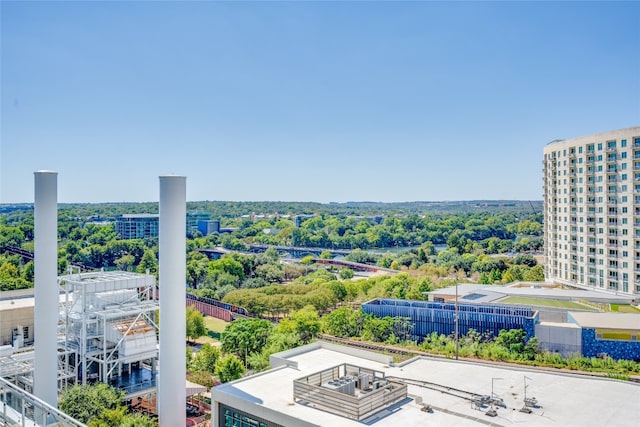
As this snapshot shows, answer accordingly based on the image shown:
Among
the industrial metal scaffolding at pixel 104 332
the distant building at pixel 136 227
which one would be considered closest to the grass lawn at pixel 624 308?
the industrial metal scaffolding at pixel 104 332

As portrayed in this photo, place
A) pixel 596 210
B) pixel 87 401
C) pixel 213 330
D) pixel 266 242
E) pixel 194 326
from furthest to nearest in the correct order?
1. pixel 266 242
2. pixel 596 210
3. pixel 213 330
4. pixel 194 326
5. pixel 87 401

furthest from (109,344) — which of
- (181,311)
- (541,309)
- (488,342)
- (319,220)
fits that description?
(319,220)

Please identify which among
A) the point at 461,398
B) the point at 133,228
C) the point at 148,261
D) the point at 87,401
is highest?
the point at 133,228

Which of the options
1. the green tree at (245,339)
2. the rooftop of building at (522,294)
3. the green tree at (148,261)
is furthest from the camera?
the green tree at (148,261)

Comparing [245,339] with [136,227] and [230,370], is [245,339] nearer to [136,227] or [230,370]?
[230,370]

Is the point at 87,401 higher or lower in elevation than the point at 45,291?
lower

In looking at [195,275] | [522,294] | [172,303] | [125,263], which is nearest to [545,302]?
[522,294]

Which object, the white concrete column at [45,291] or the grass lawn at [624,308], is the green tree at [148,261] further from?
the grass lawn at [624,308]
